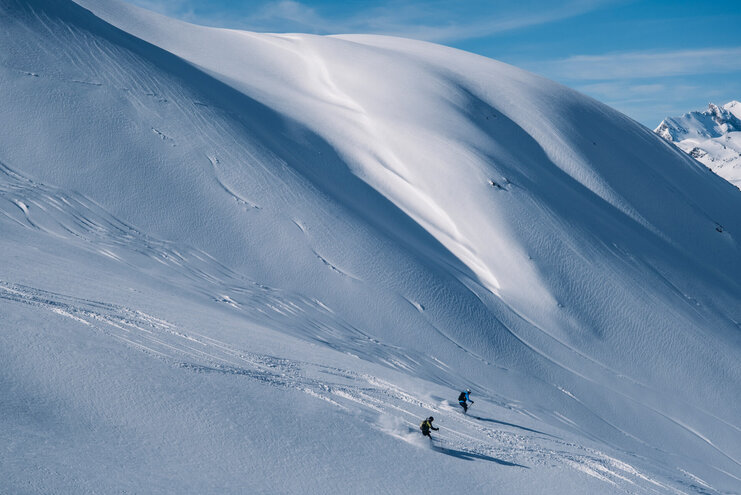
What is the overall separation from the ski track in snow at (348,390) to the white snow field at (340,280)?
0.07 m

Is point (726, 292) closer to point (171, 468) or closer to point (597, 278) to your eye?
point (597, 278)

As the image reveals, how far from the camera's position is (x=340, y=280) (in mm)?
18531

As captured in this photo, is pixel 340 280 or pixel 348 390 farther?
pixel 340 280

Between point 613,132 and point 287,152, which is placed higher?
point 613,132

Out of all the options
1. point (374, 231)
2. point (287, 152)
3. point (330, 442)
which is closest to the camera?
point (330, 442)

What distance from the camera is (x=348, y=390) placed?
1222 cm

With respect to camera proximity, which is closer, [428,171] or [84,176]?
[84,176]

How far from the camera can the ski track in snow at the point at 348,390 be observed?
36.6 feet

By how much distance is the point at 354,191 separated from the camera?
79.6 feet

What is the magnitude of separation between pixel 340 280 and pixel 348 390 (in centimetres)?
660

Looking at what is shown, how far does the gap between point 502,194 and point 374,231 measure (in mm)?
7006

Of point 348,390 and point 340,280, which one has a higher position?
point 340,280

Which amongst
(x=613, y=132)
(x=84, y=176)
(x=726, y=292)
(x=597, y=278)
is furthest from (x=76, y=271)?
(x=613, y=132)

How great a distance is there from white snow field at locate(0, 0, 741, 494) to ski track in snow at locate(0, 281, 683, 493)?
72mm
